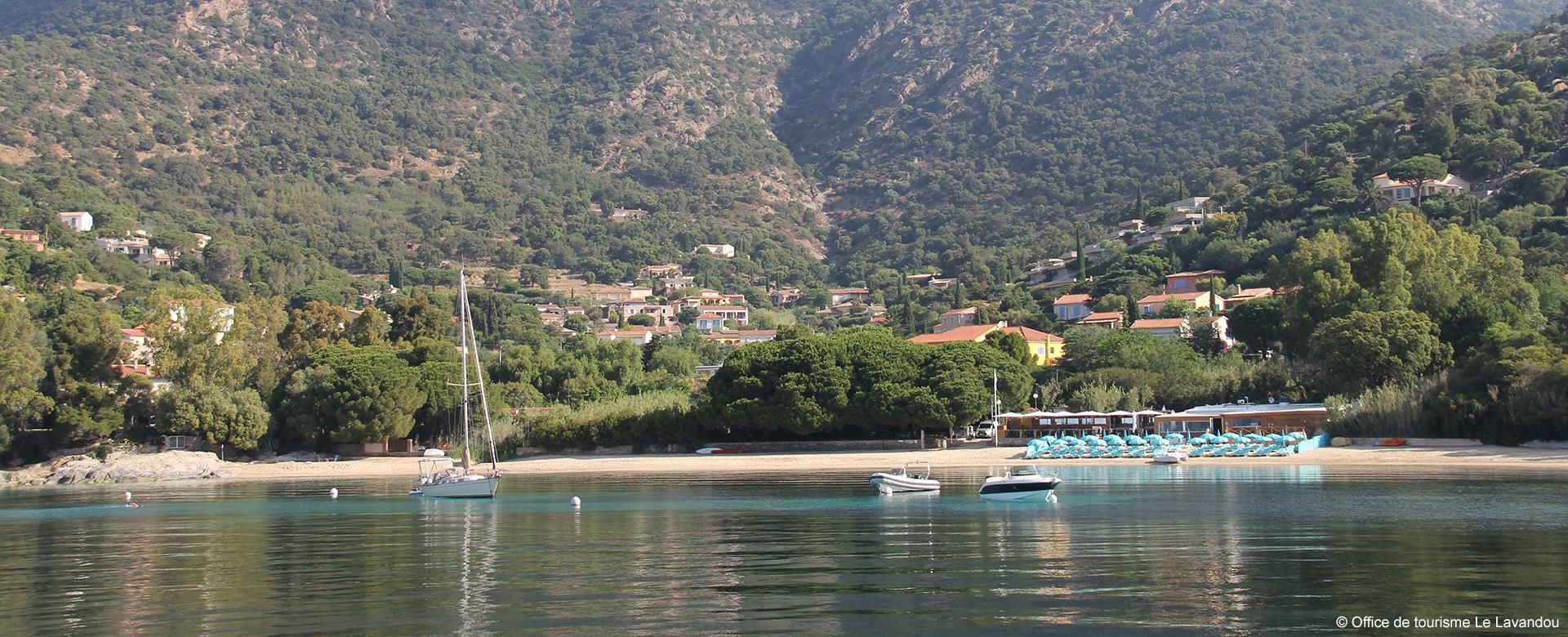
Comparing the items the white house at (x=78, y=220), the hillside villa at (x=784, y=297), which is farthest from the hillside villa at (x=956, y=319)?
the white house at (x=78, y=220)

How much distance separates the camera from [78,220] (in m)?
156

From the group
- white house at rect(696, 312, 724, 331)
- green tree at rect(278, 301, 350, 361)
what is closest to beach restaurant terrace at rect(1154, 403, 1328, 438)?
green tree at rect(278, 301, 350, 361)

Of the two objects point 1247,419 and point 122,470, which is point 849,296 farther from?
point 122,470

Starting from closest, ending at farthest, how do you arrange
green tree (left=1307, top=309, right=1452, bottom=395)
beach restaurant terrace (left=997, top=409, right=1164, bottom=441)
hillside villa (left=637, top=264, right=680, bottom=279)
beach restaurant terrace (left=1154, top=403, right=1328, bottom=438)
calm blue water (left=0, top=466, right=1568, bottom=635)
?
calm blue water (left=0, top=466, right=1568, bottom=635) < green tree (left=1307, top=309, right=1452, bottom=395) < beach restaurant terrace (left=1154, top=403, right=1328, bottom=438) < beach restaurant terrace (left=997, top=409, right=1164, bottom=441) < hillside villa (left=637, top=264, right=680, bottom=279)

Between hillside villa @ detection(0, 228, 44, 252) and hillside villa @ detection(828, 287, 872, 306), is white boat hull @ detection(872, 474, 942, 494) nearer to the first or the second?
hillside villa @ detection(0, 228, 44, 252)

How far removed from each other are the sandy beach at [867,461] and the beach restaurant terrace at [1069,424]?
16.7 ft

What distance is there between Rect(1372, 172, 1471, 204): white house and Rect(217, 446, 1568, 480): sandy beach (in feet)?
217

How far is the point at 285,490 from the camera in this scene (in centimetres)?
5834

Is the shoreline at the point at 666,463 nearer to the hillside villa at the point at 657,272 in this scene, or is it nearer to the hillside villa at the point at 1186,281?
the hillside villa at the point at 1186,281

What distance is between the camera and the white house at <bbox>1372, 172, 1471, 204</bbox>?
4636 inches

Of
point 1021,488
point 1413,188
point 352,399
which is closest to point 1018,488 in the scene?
point 1021,488

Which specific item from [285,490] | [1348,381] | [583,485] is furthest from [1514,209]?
[285,490]

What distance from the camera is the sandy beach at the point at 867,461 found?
52.7 metres

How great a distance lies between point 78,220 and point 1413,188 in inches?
5344
